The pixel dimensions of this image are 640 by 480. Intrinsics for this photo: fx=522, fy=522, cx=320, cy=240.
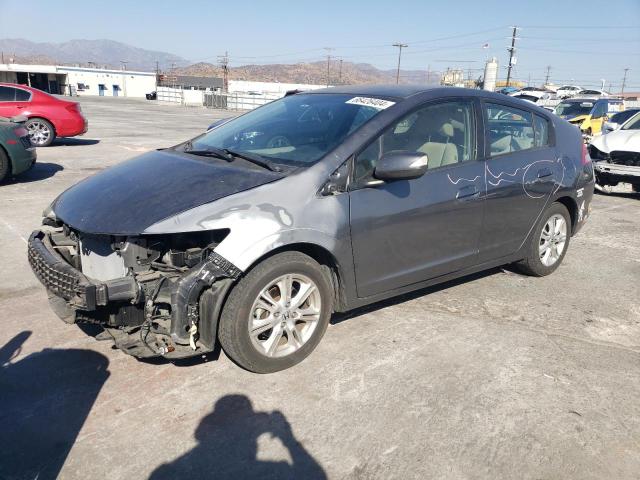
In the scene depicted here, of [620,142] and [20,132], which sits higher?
[620,142]

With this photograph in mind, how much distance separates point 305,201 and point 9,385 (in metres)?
2.02

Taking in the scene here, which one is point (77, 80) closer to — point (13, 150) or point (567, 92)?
point (567, 92)

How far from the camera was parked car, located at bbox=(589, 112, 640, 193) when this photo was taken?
8914 millimetres

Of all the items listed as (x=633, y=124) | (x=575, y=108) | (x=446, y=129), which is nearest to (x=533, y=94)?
(x=575, y=108)

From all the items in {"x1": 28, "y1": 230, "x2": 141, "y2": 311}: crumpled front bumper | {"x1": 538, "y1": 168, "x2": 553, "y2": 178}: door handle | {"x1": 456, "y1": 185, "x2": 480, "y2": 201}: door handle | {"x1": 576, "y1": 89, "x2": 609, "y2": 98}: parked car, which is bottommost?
{"x1": 28, "y1": 230, "x2": 141, "y2": 311}: crumpled front bumper

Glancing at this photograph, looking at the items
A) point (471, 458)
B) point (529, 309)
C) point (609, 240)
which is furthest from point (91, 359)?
point (609, 240)

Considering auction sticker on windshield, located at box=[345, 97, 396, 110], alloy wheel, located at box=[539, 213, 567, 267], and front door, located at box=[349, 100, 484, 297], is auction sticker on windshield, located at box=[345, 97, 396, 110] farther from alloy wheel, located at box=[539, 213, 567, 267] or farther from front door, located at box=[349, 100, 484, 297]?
alloy wheel, located at box=[539, 213, 567, 267]

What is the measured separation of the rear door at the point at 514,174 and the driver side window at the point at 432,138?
0.74ft

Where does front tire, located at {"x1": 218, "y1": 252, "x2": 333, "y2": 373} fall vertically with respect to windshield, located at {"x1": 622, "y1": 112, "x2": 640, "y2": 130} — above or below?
below

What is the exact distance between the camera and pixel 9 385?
9.91ft

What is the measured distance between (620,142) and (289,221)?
8398 millimetres

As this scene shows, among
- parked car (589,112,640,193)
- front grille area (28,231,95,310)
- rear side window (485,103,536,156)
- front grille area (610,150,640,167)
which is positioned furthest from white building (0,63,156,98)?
rear side window (485,103,536,156)

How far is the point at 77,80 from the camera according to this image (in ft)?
232

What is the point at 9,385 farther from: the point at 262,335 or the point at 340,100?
the point at 340,100
